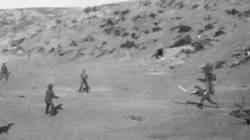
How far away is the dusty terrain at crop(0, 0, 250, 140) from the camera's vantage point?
1209 cm

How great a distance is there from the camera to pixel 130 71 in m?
30.7

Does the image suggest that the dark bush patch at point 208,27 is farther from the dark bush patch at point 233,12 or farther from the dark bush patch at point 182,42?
the dark bush patch at point 233,12

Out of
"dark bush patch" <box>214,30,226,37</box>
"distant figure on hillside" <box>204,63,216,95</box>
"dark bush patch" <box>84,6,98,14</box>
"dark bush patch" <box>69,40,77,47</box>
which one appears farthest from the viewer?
"dark bush patch" <box>84,6,98,14</box>

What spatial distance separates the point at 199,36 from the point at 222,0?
44.6 ft

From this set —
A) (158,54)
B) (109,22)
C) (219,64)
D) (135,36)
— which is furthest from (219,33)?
(109,22)

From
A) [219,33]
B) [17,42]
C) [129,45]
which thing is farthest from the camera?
[17,42]

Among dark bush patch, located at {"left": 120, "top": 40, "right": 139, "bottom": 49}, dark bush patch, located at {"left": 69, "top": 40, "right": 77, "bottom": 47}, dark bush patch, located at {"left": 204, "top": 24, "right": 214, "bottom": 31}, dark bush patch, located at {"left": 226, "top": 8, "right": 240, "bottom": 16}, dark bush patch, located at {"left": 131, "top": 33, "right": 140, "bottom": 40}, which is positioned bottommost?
dark bush patch, located at {"left": 69, "top": 40, "right": 77, "bottom": 47}

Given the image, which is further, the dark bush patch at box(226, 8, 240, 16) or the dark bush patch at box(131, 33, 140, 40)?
the dark bush patch at box(131, 33, 140, 40)

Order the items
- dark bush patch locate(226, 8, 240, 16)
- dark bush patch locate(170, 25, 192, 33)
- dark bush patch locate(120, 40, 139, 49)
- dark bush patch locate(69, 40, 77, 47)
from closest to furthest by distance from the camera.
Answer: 1. dark bush patch locate(170, 25, 192, 33)
2. dark bush patch locate(120, 40, 139, 49)
3. dark bush patch locate(226, 8, 240, 16)
4. dark bush patch locate(69, 40, 77, 47)

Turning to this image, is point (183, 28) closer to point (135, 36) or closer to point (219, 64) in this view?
point (135, 36)

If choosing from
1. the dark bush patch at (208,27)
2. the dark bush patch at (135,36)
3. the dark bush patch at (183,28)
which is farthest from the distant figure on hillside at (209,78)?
the dark bush patch at (135,36)

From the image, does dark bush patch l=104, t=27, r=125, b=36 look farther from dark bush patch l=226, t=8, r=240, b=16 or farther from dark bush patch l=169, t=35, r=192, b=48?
dark bush patch l=226, t=8, r=240, b=16

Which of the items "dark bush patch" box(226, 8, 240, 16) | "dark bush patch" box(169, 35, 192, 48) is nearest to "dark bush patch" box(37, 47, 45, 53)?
"dark bush patch" box(169, 35, 192, 48)

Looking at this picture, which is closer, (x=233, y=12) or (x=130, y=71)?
(x=130, y=71)
